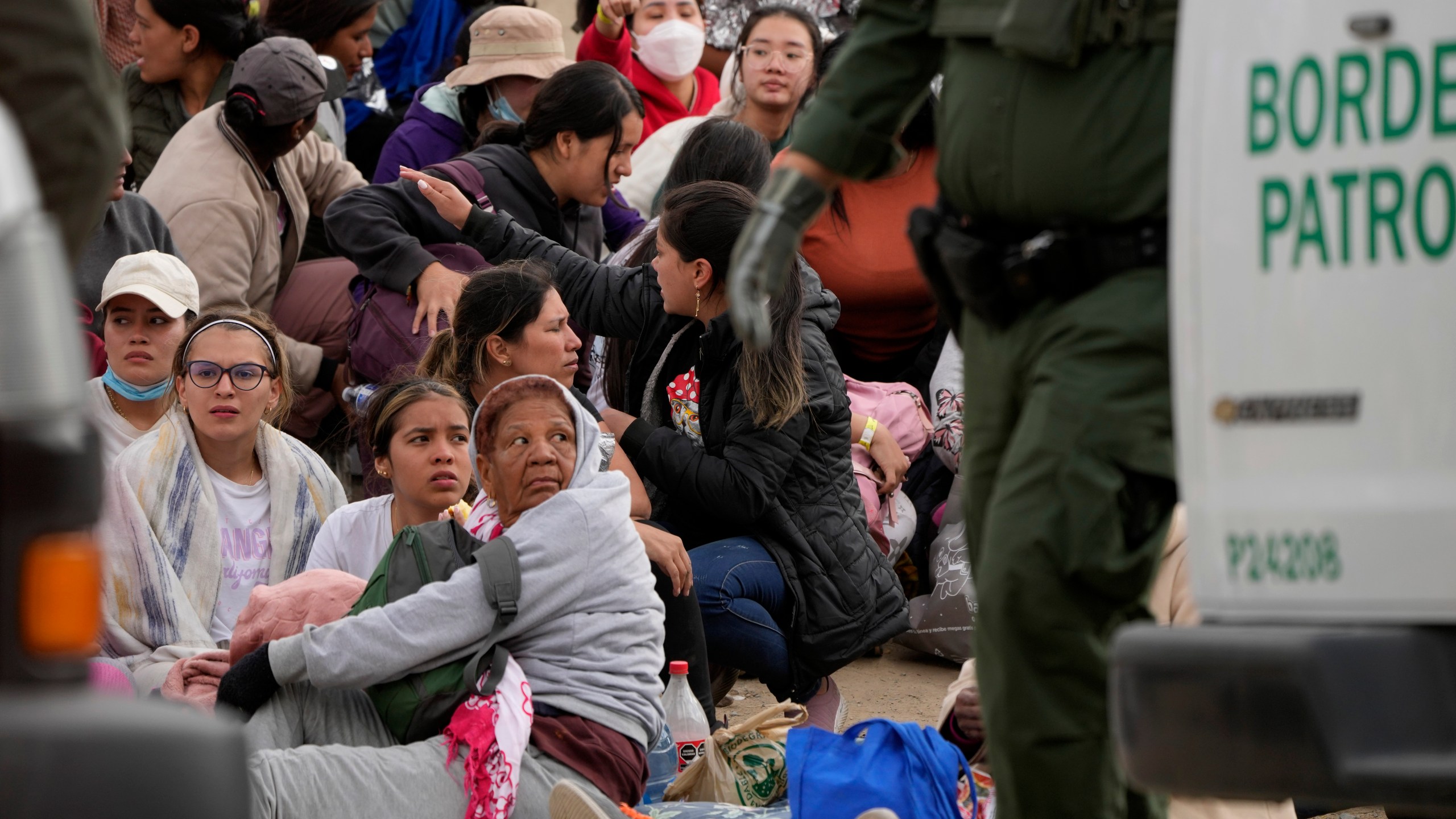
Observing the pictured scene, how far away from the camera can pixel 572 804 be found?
4129 mm

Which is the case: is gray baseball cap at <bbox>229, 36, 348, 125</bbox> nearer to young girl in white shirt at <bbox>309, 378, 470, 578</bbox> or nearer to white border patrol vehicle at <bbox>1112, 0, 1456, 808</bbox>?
young girl in white shirt at <bbox>309, 378, 470, 578</bbox>

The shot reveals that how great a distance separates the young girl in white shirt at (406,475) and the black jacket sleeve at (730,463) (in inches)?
26.3

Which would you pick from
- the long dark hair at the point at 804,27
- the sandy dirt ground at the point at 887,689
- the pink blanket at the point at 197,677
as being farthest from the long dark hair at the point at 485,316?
the long dark hair at the point at 804,27

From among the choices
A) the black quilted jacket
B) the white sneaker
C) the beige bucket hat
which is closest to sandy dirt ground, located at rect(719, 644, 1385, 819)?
the black quilted jacket

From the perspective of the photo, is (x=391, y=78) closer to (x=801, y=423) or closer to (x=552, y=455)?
(x=801, y=423)

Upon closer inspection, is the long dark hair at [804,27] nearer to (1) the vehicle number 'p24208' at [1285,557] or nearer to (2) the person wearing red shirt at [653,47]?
(2) the person wearing red shirt at [653,47]

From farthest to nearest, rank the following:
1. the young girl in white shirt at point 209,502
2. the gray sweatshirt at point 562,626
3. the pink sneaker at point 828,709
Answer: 1. the pink sneaker at point 828,709
2. the young girl in white shirt at point 209,502
3. the gray sweatshirt at point 562,626

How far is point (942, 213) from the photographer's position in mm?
2877

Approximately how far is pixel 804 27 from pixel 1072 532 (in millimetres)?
5336

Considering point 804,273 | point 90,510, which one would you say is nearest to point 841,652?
point 804,273

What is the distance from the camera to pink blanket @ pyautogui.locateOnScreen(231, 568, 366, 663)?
15.1ft

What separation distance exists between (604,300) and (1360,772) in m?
4.24

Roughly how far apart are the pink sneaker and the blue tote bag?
1537 mm

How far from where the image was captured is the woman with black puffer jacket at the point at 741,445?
577cm
